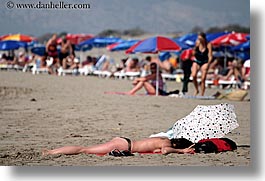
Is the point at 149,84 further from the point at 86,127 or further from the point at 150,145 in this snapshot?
the point at 150,145

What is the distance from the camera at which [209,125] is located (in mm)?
5480

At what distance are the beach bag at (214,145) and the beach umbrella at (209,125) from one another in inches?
2.1

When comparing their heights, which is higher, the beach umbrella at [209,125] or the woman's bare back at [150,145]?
the beach umbrella at [209,125]

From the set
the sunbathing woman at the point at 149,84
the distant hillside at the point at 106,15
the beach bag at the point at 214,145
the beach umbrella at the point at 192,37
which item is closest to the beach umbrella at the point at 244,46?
the beach umbrella at the point at 192,37

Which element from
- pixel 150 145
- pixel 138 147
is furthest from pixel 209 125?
pixel 138 147

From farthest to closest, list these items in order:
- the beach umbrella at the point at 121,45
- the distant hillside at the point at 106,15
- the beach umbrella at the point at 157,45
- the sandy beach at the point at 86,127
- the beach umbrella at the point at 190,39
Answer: the beach umbrella at the point at 121,45 → the beach umbrella at the point at 190,39 → the beach umbrella at the point at 157,45 → the distant hillside at the point at 106,15 → the sandy beach at the point at 86,127

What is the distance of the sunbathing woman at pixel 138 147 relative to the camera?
5.29 m

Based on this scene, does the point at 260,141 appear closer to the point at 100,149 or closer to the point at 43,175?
the point at 100,149

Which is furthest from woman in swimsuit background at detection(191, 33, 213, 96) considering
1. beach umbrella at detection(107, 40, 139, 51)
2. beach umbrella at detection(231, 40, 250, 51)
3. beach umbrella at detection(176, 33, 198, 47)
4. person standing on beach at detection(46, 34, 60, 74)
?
beach umbrella at detection(107, 40, 139, 51)

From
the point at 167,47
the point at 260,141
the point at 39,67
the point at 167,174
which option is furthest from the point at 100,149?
the point at 39,67

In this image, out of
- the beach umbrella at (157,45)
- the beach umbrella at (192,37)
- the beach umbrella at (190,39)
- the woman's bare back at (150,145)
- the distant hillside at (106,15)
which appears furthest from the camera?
the beach umbrella at (190,39)

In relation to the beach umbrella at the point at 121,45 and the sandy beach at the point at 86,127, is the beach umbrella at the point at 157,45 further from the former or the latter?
the beach umbrella at the point at 121,45

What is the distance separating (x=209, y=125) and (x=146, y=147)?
0.60 meters

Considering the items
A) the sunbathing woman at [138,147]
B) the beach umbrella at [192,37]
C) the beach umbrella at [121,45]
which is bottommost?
the sunbathing woman at [138,147]
